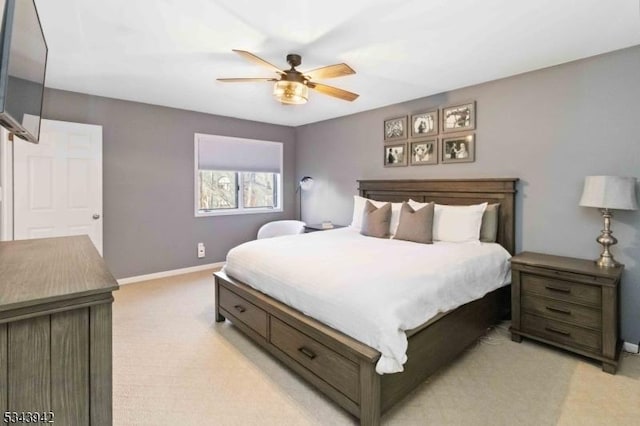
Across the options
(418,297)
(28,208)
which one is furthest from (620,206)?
(28,208)

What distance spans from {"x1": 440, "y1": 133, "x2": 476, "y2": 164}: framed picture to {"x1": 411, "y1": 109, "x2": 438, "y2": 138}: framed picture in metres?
0.21

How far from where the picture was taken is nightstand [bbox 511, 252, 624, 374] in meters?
2.27

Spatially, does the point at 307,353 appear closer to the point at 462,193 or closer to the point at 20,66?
the point at 20,66

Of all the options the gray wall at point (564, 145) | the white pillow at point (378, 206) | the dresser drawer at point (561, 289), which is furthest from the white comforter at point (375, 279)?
the gray wall at point (564, 145)

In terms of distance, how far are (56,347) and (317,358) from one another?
1381 mm

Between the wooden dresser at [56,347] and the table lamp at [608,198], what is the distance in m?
3.07

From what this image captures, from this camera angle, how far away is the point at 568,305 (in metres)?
2.45

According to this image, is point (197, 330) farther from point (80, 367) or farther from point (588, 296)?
point (588, 296)

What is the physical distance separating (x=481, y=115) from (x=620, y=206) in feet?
4.88

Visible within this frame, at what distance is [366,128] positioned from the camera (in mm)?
4613

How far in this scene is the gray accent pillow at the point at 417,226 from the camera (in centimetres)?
317

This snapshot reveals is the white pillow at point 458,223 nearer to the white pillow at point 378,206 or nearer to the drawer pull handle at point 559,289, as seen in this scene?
the white pillow at point 378,206

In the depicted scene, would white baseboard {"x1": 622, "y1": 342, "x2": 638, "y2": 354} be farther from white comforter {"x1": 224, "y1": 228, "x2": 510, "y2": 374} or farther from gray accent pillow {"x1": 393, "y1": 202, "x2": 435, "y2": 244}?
gray accent pillow {"x1": 393, "y1": 202, "x2": 435, "y2": 244}

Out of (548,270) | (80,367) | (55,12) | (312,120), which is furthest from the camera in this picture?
(312,120)
